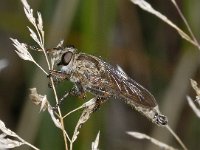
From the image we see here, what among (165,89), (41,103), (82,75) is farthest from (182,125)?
(41,103)

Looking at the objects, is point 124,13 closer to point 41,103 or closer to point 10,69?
point 10,69

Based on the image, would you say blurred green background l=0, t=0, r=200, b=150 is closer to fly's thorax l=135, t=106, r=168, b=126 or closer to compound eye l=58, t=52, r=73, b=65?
compound eye l=58, t=52, r=73, b=65

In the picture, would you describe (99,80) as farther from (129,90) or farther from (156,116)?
(156,116)

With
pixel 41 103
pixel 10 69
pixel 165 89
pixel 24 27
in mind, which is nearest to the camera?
pixel 41 103

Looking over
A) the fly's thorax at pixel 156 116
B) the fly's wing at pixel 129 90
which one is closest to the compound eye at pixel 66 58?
the fly's wing at pixel 129 90

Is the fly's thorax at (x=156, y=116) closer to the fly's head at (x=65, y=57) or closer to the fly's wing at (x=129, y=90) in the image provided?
the fly's wing at (x=129, y=90)

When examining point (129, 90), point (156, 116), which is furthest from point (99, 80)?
point (156, 116)

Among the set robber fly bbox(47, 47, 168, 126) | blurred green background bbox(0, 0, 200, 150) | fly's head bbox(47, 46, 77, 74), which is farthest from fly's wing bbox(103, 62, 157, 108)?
blurred green background bbox(0, 0, 200, 150)

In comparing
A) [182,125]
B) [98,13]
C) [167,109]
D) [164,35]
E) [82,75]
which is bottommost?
[182,125]
